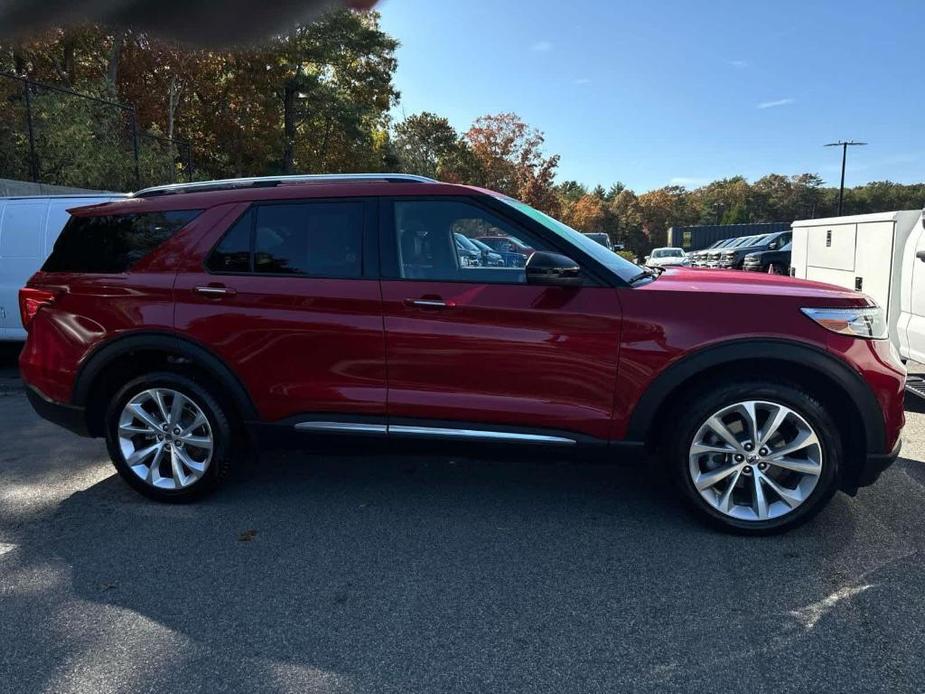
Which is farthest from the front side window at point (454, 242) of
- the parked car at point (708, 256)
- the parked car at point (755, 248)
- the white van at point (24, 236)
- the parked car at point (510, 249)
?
the parked car at point (708, 256)

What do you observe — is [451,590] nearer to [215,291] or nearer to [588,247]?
[588,247]

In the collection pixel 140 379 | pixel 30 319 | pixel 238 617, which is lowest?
pixel 238 617

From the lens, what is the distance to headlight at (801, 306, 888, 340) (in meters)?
3.17

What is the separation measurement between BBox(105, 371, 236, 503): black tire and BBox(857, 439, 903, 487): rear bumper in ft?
11.2

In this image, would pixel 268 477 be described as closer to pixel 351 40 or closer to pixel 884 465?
pixel 884 465

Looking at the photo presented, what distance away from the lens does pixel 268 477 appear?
4.39 metres

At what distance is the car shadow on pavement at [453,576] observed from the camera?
2.44 meters

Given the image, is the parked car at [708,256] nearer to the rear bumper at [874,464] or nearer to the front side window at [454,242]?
the rear bumper at [874,464]

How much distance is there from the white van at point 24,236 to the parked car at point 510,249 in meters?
5.57

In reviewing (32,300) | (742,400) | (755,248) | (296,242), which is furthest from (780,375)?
(755,248)

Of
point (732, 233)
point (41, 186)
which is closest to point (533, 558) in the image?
point (41, 186)

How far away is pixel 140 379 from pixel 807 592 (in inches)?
145

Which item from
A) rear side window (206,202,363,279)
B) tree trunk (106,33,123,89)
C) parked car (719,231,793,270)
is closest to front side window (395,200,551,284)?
rear side window (206,202,363,279)

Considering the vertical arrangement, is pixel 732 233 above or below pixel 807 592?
above
